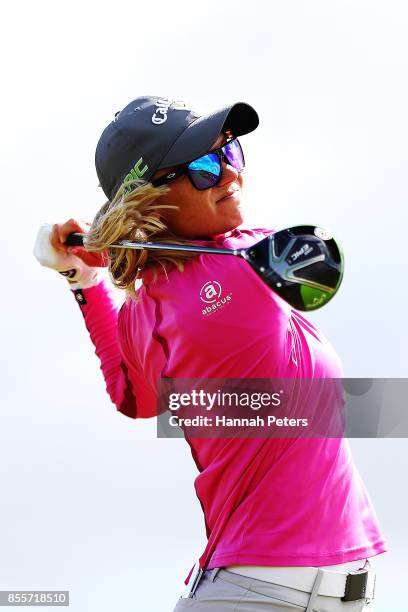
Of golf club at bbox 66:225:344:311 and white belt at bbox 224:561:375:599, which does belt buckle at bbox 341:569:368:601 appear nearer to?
white belt at bbox 224:561:375:599

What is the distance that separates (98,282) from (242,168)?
1.05 metres

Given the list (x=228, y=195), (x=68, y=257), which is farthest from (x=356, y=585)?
(x=68, y=257)

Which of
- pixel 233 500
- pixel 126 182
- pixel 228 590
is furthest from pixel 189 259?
pixel 228 590

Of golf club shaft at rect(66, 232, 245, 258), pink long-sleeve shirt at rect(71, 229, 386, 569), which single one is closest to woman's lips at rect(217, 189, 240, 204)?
pink long-sleeve shirt at rect(71, 229, 386, 569)

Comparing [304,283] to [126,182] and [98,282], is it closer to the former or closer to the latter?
[126,182]

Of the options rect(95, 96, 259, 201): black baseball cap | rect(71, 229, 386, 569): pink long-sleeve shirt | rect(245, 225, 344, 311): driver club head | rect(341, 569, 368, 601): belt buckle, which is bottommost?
rect(341, 569, 368, 601): belt buckle

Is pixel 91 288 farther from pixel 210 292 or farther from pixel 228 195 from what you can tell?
pixel 210 292

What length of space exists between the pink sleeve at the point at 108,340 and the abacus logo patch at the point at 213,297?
2.84ft

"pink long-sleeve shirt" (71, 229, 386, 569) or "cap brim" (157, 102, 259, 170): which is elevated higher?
"cap brim" (157, 102, 259, 170)

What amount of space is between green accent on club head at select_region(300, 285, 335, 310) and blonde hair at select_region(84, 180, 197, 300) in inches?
22.1

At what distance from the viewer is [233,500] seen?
15.0 feet

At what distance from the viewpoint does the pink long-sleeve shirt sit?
4.44 metres

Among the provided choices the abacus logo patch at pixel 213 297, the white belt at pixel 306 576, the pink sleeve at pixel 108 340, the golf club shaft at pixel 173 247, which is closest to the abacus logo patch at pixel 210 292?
the abacus logo patch at pixel 213 297

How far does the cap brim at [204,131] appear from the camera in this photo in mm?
4621
